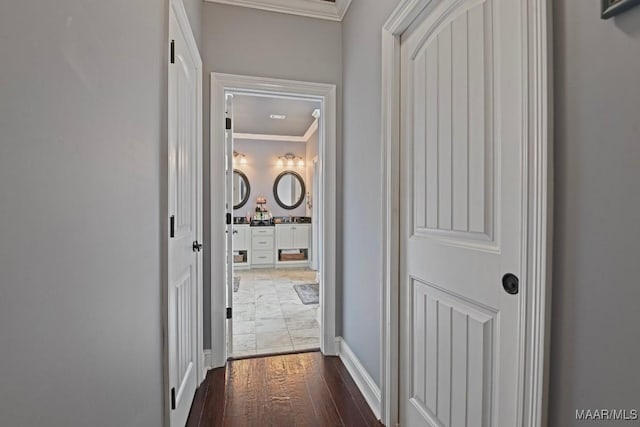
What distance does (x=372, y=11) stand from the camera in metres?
1.86

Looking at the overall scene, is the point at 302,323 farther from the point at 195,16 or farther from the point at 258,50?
the point at 195,16

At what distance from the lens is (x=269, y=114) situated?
16.2 feet

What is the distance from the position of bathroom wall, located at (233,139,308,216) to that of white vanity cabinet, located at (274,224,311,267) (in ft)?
2.24

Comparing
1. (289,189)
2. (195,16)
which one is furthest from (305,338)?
(289,189)

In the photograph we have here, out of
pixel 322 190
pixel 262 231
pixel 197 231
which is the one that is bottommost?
pixel 262 231

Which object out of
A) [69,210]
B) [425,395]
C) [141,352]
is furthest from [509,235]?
[141,352]

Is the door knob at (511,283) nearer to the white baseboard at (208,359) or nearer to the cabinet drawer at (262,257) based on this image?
the white baseboard at (208,359)

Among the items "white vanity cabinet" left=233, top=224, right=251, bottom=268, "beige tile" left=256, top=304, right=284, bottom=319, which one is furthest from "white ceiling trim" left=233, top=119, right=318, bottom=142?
"beige tile" left=256, top=304, right=284, bottom=319

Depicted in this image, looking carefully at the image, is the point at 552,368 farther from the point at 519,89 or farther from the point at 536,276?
the point at 519,89

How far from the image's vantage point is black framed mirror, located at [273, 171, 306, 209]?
6734 mm

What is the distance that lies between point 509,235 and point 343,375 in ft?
5.54

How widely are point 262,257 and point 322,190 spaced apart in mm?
3927

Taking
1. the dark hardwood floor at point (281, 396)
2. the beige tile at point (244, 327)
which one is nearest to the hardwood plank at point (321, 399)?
the dark hardwood floor at point (281, 396)

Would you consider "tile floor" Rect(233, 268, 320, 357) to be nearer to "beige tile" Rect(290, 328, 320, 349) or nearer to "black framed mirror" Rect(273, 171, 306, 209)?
"beige tile" Rect(290, 328, 320, 349)
